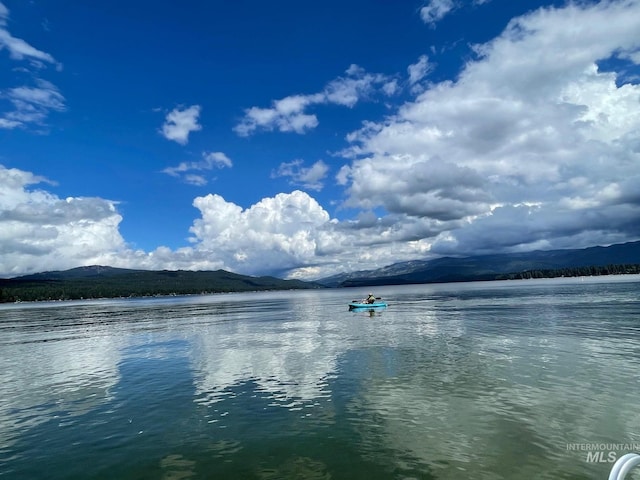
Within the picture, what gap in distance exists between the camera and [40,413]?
93.6 ft

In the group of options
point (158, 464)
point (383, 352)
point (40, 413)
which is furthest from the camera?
point (383, 352)

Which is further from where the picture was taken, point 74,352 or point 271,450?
point 74,352

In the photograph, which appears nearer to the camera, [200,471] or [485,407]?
[200,471]

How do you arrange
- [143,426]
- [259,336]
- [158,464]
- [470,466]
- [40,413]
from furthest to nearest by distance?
[259,336] < [40,413] < [143,426] < [158,464] < [470,466]

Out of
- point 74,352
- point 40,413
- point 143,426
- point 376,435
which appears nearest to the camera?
point 376,435

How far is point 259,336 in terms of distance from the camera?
217ft

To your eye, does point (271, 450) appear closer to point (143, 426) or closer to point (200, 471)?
point (200, 471)

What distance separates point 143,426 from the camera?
989 inches

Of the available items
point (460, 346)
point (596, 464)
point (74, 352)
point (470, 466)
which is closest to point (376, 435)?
point (470, 466)

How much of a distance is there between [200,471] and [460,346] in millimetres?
37328

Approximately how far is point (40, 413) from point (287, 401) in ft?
57.6

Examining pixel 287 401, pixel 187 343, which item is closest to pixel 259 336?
pixel 187 343

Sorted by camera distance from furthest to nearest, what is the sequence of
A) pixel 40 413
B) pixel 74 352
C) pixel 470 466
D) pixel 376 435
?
pixel 74 352 < pixel 40 413 < pixel 376 435 < pixel 470 466

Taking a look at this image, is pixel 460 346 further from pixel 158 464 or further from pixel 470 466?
pixel 158 464
